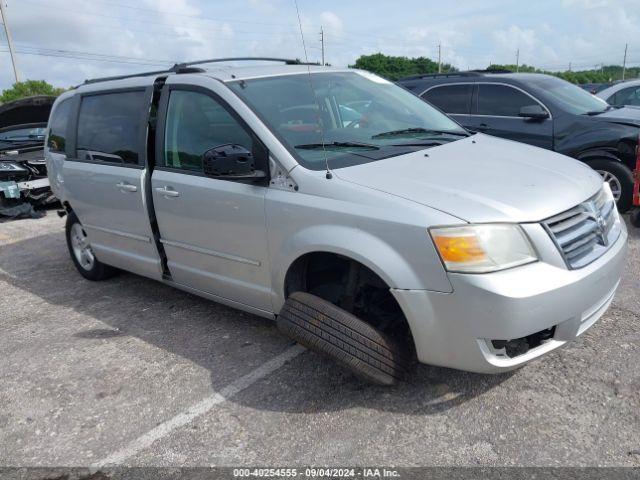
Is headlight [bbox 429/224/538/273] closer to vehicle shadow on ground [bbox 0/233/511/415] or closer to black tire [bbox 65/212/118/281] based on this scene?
vehicle shadow on ground [bbox 0/233/511/415]

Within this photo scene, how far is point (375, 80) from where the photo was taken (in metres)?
4.41

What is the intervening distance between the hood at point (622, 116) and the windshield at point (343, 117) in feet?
10.5

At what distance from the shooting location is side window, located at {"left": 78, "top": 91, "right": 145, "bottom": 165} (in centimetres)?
424

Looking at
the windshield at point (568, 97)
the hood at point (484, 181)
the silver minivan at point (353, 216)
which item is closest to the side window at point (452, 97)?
the windshield at point (568, 97)

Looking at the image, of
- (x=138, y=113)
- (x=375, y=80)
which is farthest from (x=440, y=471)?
(x=138, y=113)

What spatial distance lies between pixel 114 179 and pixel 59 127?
1552 mm

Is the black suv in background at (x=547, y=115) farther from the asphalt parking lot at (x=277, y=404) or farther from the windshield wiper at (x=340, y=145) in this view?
the windshield wiper at (x=340, y=145)

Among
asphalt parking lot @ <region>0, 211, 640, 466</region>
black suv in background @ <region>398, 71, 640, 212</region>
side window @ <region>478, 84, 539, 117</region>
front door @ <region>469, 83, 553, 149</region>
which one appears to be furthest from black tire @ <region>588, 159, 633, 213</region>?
asphalt parking lot @ <region>0, 211, 640, 466</region>

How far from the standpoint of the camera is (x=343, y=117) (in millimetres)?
3809

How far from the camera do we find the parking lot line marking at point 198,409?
277 cm

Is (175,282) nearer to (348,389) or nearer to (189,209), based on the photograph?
(189,209)

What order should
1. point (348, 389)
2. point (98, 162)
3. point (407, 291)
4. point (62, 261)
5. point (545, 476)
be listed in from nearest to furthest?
point (545, 476)
point (407, 291)
point (348, 389)
point (98, 162)
point (62, 261)

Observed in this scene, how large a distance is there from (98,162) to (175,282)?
1.30 m

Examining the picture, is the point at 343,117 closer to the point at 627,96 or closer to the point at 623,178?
the point at 623,178
